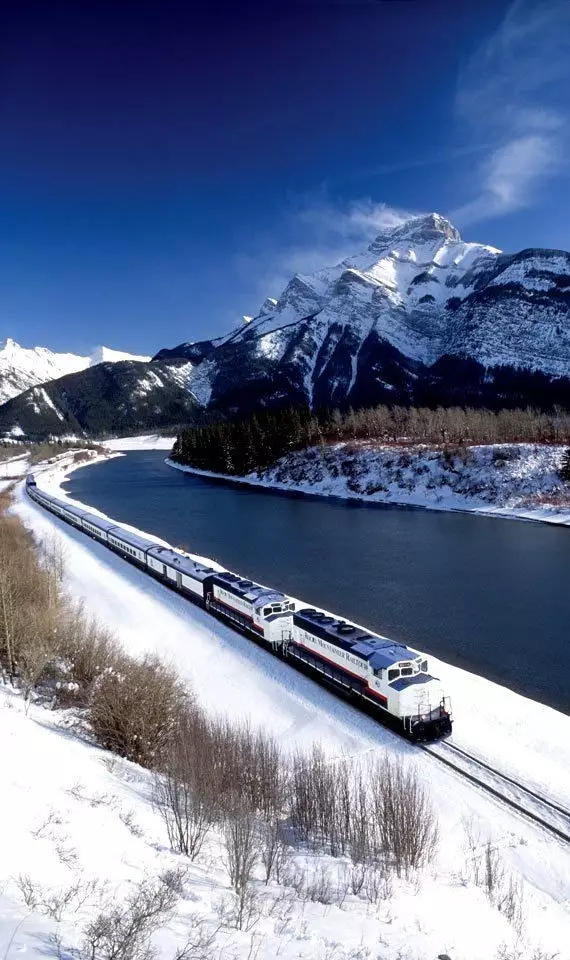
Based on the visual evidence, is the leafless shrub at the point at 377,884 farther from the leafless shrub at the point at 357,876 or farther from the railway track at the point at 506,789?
the railway track at the point at 506,789

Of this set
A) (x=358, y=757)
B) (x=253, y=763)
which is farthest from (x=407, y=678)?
(x=253, y=763)

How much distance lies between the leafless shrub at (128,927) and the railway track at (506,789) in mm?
16702

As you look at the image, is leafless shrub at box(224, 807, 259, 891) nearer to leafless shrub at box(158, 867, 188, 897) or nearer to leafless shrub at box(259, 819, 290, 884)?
leafless shrub at box(259, 819, 290, 884)

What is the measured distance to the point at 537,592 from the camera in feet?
168

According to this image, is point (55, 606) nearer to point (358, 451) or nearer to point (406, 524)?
point (406, 524)

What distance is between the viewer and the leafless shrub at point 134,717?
2419cm

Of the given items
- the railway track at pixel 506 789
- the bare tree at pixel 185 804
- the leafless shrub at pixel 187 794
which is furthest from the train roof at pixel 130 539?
the bare tree at pixel 185 804

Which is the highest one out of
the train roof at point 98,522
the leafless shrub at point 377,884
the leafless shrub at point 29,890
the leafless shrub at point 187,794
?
the leafless shrub at point 29,890

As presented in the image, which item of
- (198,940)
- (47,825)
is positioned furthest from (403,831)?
(47,825)

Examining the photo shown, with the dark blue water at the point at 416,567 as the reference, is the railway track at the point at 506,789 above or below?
above

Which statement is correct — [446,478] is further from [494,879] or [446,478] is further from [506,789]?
[494,879]

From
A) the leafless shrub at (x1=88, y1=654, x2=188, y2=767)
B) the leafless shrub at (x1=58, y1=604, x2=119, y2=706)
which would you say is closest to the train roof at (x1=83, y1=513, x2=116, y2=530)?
the leafless shrub at (x1=58, y1=604, x2=119, y2=706)

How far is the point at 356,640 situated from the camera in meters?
32.8

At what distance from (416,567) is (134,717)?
42.5 m
